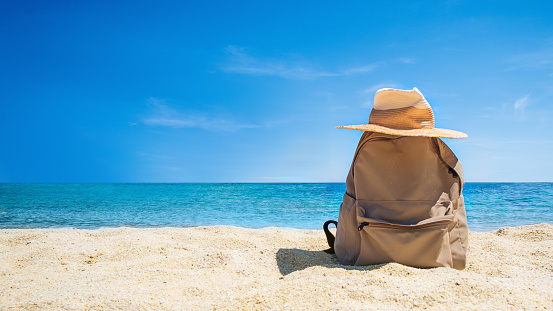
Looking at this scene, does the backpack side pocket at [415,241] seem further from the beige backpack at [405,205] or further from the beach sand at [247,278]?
the beach sand at [247,278]

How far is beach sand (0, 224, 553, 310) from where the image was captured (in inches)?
80.0

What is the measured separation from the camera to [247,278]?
2.73 meters

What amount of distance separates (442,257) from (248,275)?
5.22 feet

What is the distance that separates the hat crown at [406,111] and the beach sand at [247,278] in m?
1.17

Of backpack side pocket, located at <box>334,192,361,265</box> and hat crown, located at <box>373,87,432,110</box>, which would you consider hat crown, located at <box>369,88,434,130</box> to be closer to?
hat crown, located at <box>373,87,432,110</box>

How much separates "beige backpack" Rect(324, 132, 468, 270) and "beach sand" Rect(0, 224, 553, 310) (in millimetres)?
172

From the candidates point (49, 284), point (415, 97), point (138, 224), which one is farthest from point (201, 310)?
point (138, 224)

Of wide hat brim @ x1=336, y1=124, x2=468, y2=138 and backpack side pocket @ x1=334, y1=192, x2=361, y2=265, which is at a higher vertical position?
wide hat brim @ x1=336, y1=124, x2=468, y2=138

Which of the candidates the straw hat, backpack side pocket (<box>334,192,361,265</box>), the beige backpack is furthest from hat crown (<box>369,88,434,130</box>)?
backpack side pocket (<box>334,192,361,265</box>)

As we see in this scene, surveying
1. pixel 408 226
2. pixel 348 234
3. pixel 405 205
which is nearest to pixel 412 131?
pixel 405 205

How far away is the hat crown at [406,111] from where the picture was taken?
112 inches

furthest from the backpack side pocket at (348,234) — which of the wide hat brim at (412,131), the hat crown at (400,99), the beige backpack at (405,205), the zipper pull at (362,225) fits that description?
the hat crown at (400,99)

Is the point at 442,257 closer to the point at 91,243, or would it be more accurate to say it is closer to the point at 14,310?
the point at 14,310

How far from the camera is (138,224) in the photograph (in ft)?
25.1
